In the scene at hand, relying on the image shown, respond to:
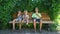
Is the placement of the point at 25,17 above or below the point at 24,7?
below

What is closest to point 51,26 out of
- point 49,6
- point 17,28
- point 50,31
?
point 50,31

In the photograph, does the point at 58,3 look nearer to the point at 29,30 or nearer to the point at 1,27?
A: the point at 29,30

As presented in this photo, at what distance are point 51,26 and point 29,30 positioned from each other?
1032mm

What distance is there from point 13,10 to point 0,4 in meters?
0.75

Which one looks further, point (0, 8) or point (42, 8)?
point (42, 8)

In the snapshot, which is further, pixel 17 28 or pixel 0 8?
pixel 17 28

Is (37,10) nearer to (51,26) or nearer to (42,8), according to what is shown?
(42,8)

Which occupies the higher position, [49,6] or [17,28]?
[49,6]

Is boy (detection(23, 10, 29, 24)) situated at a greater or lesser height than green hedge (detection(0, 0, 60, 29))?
lesser

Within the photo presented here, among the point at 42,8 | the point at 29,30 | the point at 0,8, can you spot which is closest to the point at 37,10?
the point at 42,8

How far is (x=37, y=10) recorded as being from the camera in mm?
8977

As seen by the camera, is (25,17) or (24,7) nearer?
(25,17)

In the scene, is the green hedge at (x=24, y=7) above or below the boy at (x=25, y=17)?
above

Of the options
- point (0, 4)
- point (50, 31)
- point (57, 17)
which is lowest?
point (50, 31)
